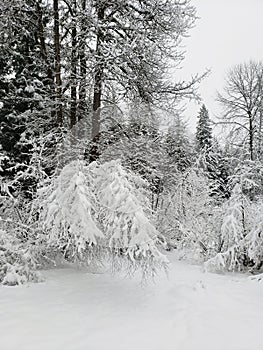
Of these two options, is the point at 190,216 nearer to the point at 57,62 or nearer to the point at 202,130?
the point at 57,62

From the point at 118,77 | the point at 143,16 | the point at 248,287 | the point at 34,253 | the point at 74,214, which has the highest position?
the point at 143,16

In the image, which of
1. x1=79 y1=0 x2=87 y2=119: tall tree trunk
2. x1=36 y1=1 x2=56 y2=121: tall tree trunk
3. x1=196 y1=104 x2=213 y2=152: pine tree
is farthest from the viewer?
x1=196 y1=104 x2=213 y2=152: pine tree

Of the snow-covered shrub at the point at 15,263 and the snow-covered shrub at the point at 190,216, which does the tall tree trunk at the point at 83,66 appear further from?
the snow-covered shrub at the point at 190,216

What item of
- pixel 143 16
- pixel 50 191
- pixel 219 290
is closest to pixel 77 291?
pixel 50 191

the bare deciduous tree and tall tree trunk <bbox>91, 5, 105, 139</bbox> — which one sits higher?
the bare deciduous tree

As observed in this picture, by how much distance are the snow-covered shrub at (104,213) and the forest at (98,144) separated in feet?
0.05

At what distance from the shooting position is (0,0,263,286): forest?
16.2 ft

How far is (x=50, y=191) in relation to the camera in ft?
18.0

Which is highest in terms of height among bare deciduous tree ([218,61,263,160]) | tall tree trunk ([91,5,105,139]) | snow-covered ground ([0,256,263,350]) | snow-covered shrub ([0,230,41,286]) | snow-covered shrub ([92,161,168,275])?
bare deciduous tree ([218,61,263,160])

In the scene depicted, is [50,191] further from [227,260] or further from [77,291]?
[227,260]

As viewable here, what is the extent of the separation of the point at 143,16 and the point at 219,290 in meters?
5.31

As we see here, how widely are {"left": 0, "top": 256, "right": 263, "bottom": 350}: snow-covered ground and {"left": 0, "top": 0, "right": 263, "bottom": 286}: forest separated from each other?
1.35ft

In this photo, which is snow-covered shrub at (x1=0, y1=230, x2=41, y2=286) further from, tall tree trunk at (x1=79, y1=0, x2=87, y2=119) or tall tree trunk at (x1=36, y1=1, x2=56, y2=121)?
Answer: tall tree trunk at (x1=79, y1=0, x2=87, y2=119)

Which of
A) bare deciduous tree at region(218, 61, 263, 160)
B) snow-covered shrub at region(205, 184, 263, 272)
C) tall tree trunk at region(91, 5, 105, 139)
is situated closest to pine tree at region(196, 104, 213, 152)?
bare deciduous tree at region(218, 61, 263, 160)
